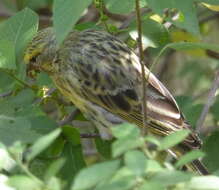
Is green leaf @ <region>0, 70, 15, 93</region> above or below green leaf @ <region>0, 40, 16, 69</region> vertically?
below

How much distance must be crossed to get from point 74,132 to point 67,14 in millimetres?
983

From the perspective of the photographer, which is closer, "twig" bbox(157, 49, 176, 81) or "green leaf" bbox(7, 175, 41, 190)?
"green leaf" bbox(7, 175, 41, 190)

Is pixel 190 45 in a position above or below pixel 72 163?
above

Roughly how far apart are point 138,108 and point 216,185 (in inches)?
94.5

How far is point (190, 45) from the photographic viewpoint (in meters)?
2.63

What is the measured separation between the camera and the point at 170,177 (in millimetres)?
1665

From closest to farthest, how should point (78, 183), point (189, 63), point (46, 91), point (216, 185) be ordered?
point (78, 183)
point (216, 185)
point (46, 91)
point (189, 63)

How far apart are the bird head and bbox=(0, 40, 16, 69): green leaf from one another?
0.88m

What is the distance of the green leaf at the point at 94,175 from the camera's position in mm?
1620

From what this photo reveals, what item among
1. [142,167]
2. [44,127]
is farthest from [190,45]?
[142,167]

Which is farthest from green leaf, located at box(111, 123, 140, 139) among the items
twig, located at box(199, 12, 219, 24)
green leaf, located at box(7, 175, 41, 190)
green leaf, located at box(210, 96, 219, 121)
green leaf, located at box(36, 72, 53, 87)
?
twig, located at box(199, 12, 219, 24)

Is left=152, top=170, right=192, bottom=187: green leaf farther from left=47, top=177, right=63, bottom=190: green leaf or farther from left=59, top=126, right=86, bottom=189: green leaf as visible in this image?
left=59, top=126, right=86, bottom=189: green leaf

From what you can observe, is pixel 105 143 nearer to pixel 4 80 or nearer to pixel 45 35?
pixel 4 80

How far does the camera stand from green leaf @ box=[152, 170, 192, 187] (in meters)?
1.65
